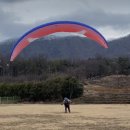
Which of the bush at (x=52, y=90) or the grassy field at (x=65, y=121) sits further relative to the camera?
the bush at (x=52, y=90)

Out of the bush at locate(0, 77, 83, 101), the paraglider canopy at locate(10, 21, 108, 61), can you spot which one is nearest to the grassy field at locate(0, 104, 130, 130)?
the paraglider canopy at locate(10, 21, 108, 61)

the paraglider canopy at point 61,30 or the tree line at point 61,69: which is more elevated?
the tree line at point 61,69

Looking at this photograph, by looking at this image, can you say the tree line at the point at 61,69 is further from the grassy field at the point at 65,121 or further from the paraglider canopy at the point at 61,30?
the paraglider canopy at the point at 61,30

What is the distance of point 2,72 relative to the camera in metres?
145

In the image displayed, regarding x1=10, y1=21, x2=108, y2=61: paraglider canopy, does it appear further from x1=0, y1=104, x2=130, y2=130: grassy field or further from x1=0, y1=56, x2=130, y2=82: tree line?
x1=0, y1=56, x2=130, y2=82: tree line

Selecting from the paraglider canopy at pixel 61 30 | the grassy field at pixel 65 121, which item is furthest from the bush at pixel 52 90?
the paraglider canopy at pixel 61 30

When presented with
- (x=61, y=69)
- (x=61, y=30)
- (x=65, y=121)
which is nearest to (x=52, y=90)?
(x=61, y=30)

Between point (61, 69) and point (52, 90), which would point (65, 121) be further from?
point (61, 69)

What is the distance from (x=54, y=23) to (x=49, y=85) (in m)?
42.2

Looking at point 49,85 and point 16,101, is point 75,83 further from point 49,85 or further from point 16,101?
point 16,101

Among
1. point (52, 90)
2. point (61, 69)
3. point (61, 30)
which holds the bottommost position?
point (52, 90)

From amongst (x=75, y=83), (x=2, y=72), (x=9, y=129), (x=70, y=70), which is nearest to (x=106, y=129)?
(x=9, y=129)

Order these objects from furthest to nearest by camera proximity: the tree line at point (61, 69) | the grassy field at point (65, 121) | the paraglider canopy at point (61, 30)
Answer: the tree line at point (61, 69)
the paraglider canopy at point (61, 30)
the grassy field at point (65, 121)

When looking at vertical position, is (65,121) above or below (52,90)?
below
